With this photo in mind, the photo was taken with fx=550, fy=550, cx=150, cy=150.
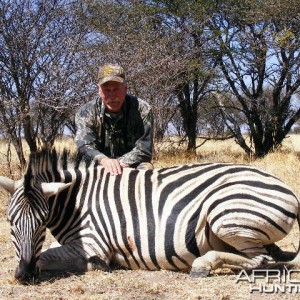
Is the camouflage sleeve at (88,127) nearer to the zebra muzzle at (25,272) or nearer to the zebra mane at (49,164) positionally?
the zebra mane at (49,164)

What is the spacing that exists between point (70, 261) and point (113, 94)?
1605 mm

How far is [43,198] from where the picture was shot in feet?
12.8

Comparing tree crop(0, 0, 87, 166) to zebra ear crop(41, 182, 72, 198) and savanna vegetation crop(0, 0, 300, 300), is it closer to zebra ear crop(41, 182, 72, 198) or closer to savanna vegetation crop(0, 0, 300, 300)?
savanna vegetation crop(0, 0, 300, 300)

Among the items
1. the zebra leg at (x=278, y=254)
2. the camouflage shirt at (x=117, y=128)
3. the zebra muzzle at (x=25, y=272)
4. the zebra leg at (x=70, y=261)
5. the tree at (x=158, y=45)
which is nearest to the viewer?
the zebra muzzle at (x=25, y=272)

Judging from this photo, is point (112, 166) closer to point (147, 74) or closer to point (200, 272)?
point (200, 272)

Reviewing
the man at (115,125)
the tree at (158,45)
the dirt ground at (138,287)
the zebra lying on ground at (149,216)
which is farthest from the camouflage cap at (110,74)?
the tree at (158,45)

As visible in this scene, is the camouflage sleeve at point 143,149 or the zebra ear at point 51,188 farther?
the camouflage sleeve at point 143,149

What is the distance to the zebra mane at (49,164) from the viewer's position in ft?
12.8

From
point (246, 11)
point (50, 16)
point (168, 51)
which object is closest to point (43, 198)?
point (50, 16)

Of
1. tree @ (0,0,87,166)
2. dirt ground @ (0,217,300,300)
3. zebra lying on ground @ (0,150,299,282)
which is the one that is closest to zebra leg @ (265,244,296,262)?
zebra lying on ground @ (0,150,299,282)

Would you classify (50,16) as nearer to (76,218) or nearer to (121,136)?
(121,136)

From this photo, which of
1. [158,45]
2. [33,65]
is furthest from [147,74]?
[33,65]

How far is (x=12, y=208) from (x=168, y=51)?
1092 centimetres

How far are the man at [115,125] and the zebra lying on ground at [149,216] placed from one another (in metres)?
0.49
